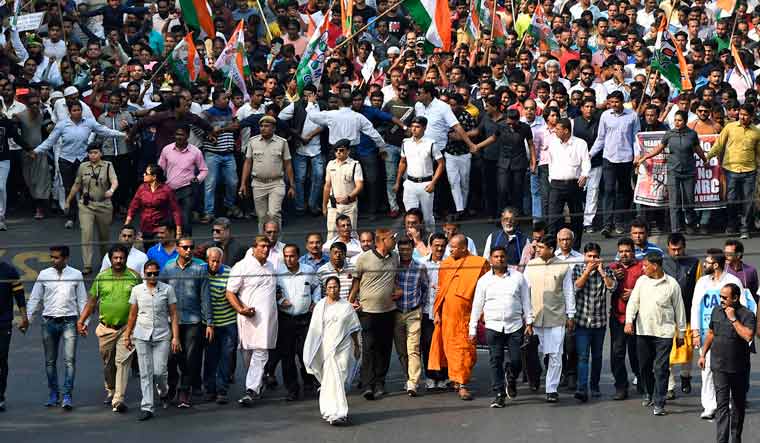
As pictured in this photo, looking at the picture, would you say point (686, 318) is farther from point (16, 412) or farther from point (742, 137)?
point (16, 412)

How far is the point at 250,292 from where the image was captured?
15.8m

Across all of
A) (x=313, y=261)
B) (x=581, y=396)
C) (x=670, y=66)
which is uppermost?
(x=670, y=66)

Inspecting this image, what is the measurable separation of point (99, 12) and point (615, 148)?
30.8ft

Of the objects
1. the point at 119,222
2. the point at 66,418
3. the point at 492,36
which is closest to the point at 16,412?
the point at 66,418

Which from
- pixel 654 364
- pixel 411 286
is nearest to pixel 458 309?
pixel 411 286

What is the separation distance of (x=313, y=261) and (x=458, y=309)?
1543 mm

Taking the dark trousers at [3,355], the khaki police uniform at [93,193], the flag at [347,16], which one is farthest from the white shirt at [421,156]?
the dark trousers at [3,355]

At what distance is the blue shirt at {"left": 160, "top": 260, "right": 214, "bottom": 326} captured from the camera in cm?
1577

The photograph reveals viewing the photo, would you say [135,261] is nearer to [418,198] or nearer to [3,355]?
[3,355]

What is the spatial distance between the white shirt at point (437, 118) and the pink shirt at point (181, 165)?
2818 millimetres

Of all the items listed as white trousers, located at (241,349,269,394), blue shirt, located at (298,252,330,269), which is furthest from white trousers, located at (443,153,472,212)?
white trousers, located at (241,349,269,394)

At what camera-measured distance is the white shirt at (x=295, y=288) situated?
15945 millimetres

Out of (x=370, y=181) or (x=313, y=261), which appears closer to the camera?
(x=313, y=261)

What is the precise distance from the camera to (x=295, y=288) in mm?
15969
